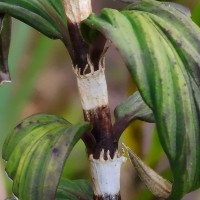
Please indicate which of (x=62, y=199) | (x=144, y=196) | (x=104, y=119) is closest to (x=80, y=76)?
(x=104, y=119)

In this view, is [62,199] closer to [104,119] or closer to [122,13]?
[104,119]

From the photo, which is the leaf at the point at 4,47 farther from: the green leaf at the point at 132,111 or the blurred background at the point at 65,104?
the blurred background at the point at 65,104

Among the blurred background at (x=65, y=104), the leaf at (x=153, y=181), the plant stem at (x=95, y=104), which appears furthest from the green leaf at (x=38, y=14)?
the blurred background at (x=65, y=104)

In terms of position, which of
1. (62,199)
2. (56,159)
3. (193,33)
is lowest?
(62,199)

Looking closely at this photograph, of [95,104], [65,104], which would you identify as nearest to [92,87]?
[95,104]

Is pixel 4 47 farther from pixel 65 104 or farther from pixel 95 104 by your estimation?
pixel 65 104

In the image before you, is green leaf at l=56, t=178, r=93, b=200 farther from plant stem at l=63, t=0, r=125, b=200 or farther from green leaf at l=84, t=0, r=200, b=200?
green leaf at l=84, t=0, r=200, b=200
